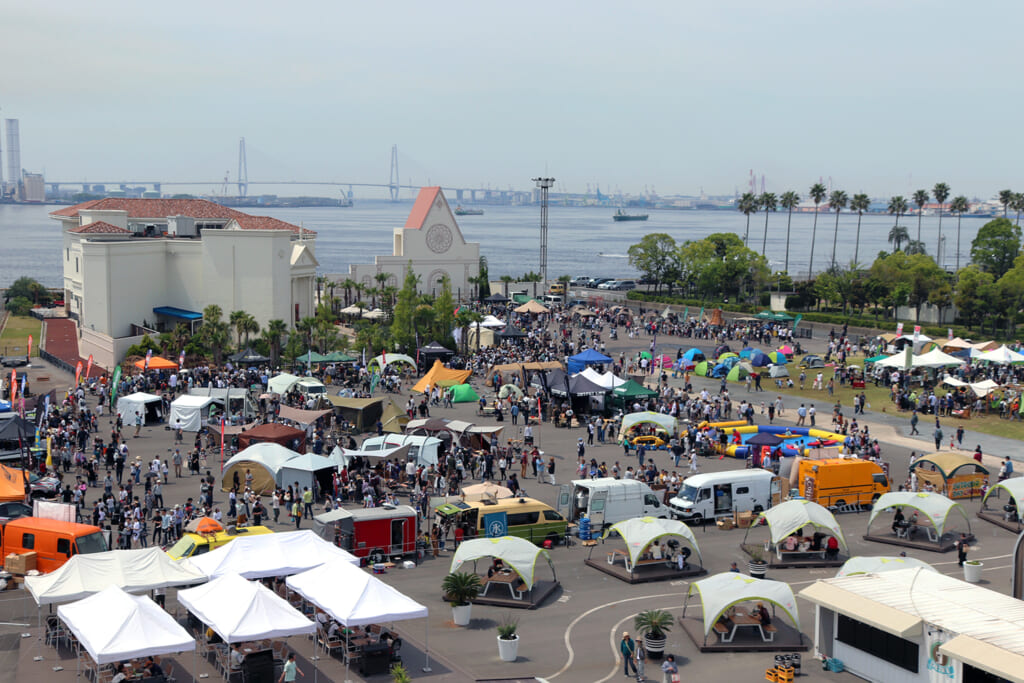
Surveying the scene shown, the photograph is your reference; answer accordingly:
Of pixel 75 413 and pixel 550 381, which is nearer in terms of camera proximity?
pixel 75 413

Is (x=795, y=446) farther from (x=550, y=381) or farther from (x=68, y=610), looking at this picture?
(x=68, y=610)

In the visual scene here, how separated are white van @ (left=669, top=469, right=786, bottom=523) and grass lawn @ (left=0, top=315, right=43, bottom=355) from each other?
46.1 m

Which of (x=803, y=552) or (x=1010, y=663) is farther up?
(x=1010, y=663)

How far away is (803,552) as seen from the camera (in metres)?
25.3

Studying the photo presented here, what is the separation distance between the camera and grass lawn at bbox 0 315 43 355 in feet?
204

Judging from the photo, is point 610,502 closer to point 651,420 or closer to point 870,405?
point 651,420

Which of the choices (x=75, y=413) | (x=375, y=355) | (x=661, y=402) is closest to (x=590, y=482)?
(x=661, y=402)

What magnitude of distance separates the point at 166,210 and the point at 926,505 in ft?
207

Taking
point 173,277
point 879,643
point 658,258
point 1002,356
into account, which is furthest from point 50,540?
point 658,258

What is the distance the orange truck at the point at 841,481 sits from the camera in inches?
1175

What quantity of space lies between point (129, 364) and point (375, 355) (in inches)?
501

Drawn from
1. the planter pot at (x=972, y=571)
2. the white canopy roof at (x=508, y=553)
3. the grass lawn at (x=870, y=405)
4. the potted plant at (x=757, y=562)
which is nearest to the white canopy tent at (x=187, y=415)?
the white canopy roof at (x=508, y=553)

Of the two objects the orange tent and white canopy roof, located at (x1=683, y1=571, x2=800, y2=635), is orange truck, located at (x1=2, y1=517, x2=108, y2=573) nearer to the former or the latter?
white canopy roof, located at (x1=683, y1=571, x2=800, y2=635)

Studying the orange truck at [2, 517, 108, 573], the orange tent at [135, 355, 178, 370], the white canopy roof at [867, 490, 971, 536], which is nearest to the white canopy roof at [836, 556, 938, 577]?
the white canopy roof at [867, 490, 971, 536]
